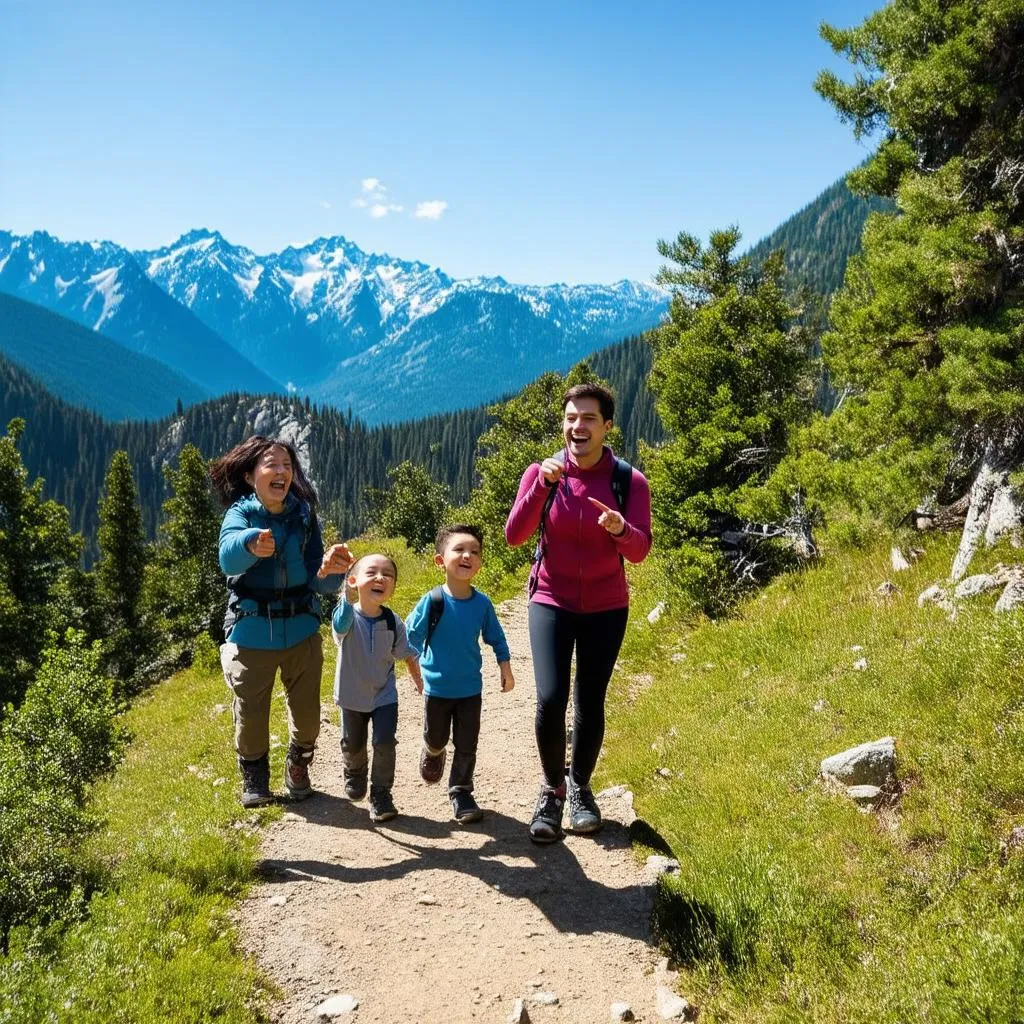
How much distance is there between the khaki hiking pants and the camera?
5980 millimetres

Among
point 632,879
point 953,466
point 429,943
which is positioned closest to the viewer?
point 429,943

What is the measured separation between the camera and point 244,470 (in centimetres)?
594

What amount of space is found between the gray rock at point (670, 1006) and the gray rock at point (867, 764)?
2.17m

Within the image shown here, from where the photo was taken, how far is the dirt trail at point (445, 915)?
406cm

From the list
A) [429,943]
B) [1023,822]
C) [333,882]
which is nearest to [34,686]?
[333,882]

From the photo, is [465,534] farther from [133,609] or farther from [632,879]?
[133,609]

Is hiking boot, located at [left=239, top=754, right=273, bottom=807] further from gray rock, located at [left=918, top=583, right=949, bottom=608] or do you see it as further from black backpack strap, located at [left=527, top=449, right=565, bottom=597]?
gray rock, located at [left=918, top=583, right=949, bottom=608]

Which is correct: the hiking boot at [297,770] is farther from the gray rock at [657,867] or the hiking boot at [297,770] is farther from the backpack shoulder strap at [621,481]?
the backpack shoulder strap at [621,481]

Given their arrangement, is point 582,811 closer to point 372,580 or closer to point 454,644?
point 454,644

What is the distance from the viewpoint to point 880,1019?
3.22m

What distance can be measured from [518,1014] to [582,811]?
203 centimetres

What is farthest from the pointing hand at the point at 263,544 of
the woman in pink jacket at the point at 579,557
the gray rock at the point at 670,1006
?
the gray rock at the point at 670,1006

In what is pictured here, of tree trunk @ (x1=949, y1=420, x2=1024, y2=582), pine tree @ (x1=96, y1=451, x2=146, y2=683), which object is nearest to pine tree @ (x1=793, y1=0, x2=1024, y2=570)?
tree trunk @ (x1=949, y1=420, x2=1024, y2=582)

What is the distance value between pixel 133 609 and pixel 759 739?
46.0 m
